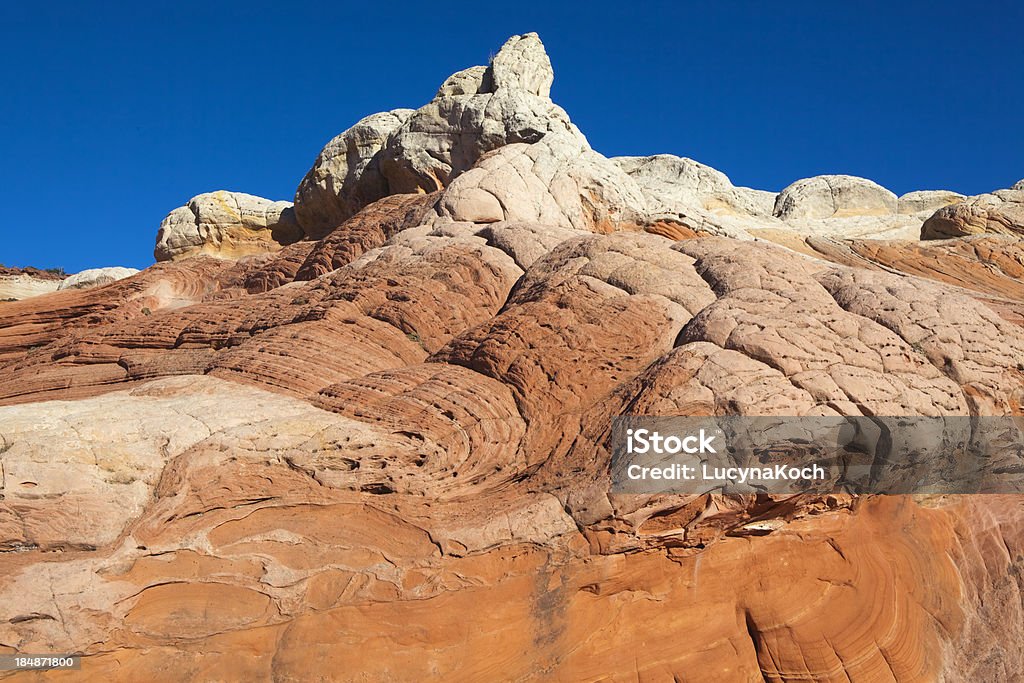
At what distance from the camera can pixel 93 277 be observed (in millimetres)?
18562

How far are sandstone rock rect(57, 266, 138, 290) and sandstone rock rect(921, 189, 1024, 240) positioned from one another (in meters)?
16.0

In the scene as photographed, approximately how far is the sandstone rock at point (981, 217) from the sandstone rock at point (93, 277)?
52.5 feet

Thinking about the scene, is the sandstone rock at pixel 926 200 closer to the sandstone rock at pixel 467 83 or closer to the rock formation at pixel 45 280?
the sandstone rock at pixel 467 83

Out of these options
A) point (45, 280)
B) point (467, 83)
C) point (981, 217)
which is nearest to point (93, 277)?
point (45, 280)

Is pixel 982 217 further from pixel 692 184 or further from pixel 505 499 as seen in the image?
pixel 505 499

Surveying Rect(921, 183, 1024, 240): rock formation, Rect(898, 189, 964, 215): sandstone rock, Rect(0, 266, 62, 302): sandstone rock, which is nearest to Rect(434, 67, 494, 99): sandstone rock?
Rect(921, 183, 1024, 240): rock formation

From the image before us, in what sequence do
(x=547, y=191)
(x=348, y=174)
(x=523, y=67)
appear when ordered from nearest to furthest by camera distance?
1. (x=547, y=191)
2. (x=523, y=67)
3. (x=348, y=174)

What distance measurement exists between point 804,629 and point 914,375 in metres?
1.93

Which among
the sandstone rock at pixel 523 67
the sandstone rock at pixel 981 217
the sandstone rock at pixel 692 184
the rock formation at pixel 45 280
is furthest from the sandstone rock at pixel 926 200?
the rock formation at pixel 45 280

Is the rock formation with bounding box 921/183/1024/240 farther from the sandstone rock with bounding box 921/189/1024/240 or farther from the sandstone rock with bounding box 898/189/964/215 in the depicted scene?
the sandstone rock with bounding box 898/189/964/215

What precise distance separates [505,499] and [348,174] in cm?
1265

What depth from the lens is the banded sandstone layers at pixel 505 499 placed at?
4770mm

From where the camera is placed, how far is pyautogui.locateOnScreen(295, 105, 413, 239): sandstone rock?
16.2 meters

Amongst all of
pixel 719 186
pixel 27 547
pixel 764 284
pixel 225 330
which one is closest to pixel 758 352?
pixel 764 284
